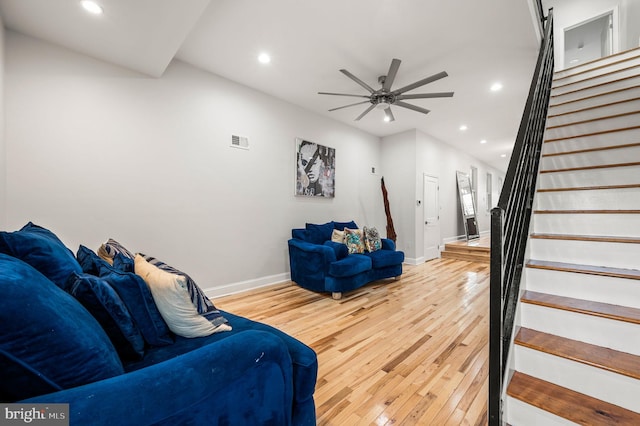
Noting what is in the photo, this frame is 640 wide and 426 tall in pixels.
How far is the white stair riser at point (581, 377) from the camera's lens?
1.11m

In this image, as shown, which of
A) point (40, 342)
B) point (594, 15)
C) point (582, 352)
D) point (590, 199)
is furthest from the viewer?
point (594, 15)

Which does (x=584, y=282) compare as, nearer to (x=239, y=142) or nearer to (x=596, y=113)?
(x=596, y=113)

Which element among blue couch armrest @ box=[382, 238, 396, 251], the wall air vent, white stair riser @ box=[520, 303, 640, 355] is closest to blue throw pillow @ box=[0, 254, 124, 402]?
white stair riser @ box=[520, 303, 640, 355]

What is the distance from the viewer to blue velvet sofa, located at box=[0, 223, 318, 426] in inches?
24.8

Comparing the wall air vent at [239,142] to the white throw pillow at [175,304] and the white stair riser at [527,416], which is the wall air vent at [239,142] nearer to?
the white throw pillow at [175,304]

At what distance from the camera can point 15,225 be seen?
2.22 meters

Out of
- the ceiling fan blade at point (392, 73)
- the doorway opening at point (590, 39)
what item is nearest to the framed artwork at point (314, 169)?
the ceiling fan blade at point (392, 73)

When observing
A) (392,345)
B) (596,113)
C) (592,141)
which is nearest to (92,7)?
(392,345)

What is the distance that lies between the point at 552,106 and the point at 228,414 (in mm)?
4320

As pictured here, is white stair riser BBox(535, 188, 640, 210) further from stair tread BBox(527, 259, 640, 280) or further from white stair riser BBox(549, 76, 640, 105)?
white stair riser BBox(549, 76, 640, 105)

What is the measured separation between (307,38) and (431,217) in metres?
4.62

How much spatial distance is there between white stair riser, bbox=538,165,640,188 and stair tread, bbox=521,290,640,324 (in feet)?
2.99

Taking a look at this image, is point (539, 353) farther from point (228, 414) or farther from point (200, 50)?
point (200, 50)

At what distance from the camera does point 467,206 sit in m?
7.32
